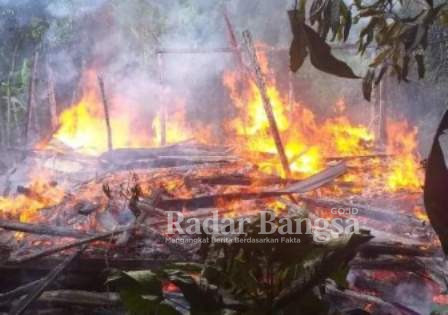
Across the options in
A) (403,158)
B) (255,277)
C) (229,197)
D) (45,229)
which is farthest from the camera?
Answer: (403,158)

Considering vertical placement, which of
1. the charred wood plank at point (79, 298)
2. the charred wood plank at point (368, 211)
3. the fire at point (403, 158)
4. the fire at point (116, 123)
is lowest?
the charred wood plank at point (79, 298)

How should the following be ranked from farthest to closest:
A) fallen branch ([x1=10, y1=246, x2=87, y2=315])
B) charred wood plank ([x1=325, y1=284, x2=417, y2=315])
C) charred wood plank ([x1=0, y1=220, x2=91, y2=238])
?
1. charred wood plank ([x1=0, y1=220, x2=91, y2=238])
2. fallen branch ([x1=10, y1=246, x2=87, y2=315])
3. charred wood plank ([x1=325, y1=284, x2=417, y2=315])

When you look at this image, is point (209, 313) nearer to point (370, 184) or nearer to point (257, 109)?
point (370, 184)

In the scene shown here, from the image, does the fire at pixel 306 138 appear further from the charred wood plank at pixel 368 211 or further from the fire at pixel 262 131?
the charred wood plank at pixel 368 211

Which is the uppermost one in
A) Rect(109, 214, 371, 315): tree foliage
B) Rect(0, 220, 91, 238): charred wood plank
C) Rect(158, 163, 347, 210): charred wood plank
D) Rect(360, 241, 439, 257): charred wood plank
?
Rect(109, 214, 371, 315): tree foliage

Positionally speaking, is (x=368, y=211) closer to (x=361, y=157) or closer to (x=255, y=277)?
(x=361, y=157)

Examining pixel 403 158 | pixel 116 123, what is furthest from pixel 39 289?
pixel 116 123

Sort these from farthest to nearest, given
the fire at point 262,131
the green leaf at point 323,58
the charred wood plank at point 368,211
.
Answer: the fire at point 262,131
the charred wood plank at point 368,211
the green leaf at point 323,58

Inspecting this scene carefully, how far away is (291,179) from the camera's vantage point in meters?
8.71

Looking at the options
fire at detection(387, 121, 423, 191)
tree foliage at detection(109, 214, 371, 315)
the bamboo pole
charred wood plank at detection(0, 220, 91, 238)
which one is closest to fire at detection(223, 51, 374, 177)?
fire at detection(387, 121, 423, 191)

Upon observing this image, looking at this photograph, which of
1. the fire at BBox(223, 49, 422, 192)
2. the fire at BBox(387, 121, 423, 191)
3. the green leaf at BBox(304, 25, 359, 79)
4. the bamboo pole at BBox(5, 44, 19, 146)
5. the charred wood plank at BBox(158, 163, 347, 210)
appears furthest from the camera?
the bamboo pole at BBox(5, 44, 19, 146)

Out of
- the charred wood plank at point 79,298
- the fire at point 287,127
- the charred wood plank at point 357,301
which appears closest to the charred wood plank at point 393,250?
the charred wood plank at point 357,301

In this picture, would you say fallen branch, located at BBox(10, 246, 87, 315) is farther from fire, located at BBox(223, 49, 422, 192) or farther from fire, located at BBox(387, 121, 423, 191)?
fire, located at BBox(387, 121, 423, 191)

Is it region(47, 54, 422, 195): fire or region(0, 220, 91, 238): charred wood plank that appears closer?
region(0, 220, 91, 238): charred wood plank
